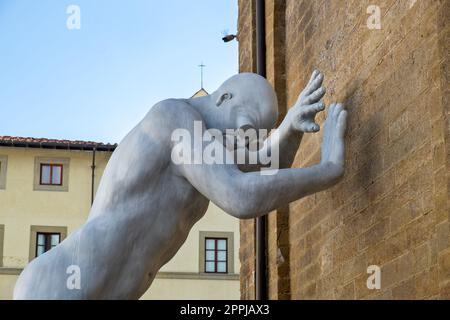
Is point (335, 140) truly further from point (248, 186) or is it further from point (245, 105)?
point (248, 186)

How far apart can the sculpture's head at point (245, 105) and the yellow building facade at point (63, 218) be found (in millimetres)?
28442

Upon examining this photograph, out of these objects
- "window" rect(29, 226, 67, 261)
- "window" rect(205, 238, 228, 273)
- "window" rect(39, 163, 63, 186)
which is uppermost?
"window" rect(39, 163, 63, 186)

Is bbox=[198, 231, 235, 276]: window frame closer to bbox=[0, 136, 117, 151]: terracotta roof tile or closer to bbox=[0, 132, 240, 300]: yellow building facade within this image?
bbox=[0, 132, 240, 300]: yellow building facade

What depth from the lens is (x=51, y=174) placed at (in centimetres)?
3472

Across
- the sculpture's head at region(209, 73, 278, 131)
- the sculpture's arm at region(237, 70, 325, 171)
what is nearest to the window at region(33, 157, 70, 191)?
the sculpture's arm at region(237, 70, 325, 171)

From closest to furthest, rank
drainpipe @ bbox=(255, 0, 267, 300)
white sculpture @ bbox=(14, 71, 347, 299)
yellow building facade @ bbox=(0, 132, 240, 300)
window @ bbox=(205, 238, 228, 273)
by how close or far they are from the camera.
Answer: white sculpture @ bbox=(14, 71, 347, 299) → drainpipe @ bbox=(255, 0, 267, 300) → yellow building facade @ bbox=(0, 132, 240, 300) → window @ bbox=(205, 238, 228, 273)

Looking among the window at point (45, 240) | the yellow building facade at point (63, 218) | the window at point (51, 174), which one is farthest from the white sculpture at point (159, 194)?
the window at point (51, 174)

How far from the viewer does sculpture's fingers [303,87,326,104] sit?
549 centimetres

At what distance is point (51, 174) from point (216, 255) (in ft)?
18.9

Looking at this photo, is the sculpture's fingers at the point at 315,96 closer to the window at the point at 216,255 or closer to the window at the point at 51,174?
the window at the point at 216,255

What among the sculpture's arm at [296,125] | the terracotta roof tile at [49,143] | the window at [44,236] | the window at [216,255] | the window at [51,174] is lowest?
the sculpture's arm at [296,125]

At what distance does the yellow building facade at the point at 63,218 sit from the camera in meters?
34.0

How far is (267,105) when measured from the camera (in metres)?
5.51

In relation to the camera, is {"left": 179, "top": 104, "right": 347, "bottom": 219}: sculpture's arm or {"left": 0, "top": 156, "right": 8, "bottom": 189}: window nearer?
{"left": 179, "top": 104, "right": 347, "bottom": 219}: sculpture's arm
